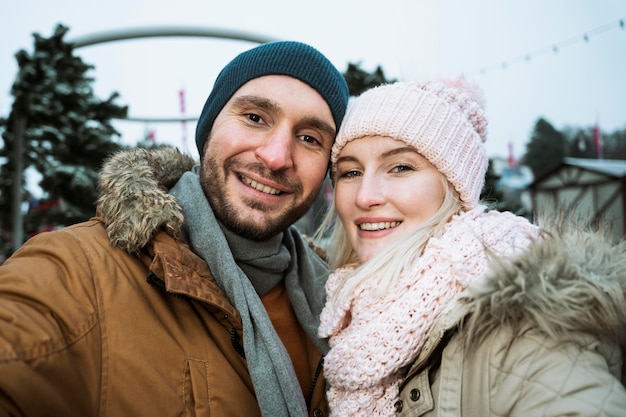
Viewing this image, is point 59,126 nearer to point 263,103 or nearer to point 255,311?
point 263,103

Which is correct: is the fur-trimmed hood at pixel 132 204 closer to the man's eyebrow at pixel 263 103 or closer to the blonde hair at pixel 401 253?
the man's eyebrow at pixel 263 103

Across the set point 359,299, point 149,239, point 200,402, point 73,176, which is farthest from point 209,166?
point 73,176

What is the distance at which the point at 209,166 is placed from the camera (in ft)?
8.18

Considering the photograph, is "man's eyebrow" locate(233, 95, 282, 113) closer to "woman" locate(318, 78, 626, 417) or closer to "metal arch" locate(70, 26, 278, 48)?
"woman" locate(318, 78, 626, 417)

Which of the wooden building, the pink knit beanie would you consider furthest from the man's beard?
the wooden building

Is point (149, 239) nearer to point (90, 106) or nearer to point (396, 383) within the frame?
point (396, 383)

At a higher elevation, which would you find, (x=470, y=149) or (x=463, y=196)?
(x=470, y=149)

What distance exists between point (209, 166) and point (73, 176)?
644 centimetres

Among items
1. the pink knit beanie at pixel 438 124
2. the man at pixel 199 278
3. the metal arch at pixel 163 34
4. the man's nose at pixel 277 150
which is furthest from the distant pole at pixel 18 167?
the pink knit beanie at pixel 438 124

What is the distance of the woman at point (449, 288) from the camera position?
1.43m

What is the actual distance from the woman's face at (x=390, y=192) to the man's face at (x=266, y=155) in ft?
1.20

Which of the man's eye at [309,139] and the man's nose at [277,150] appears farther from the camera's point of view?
the man's eye at [309,139]

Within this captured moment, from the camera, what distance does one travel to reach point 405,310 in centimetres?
181

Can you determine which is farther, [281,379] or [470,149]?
[470,149]
